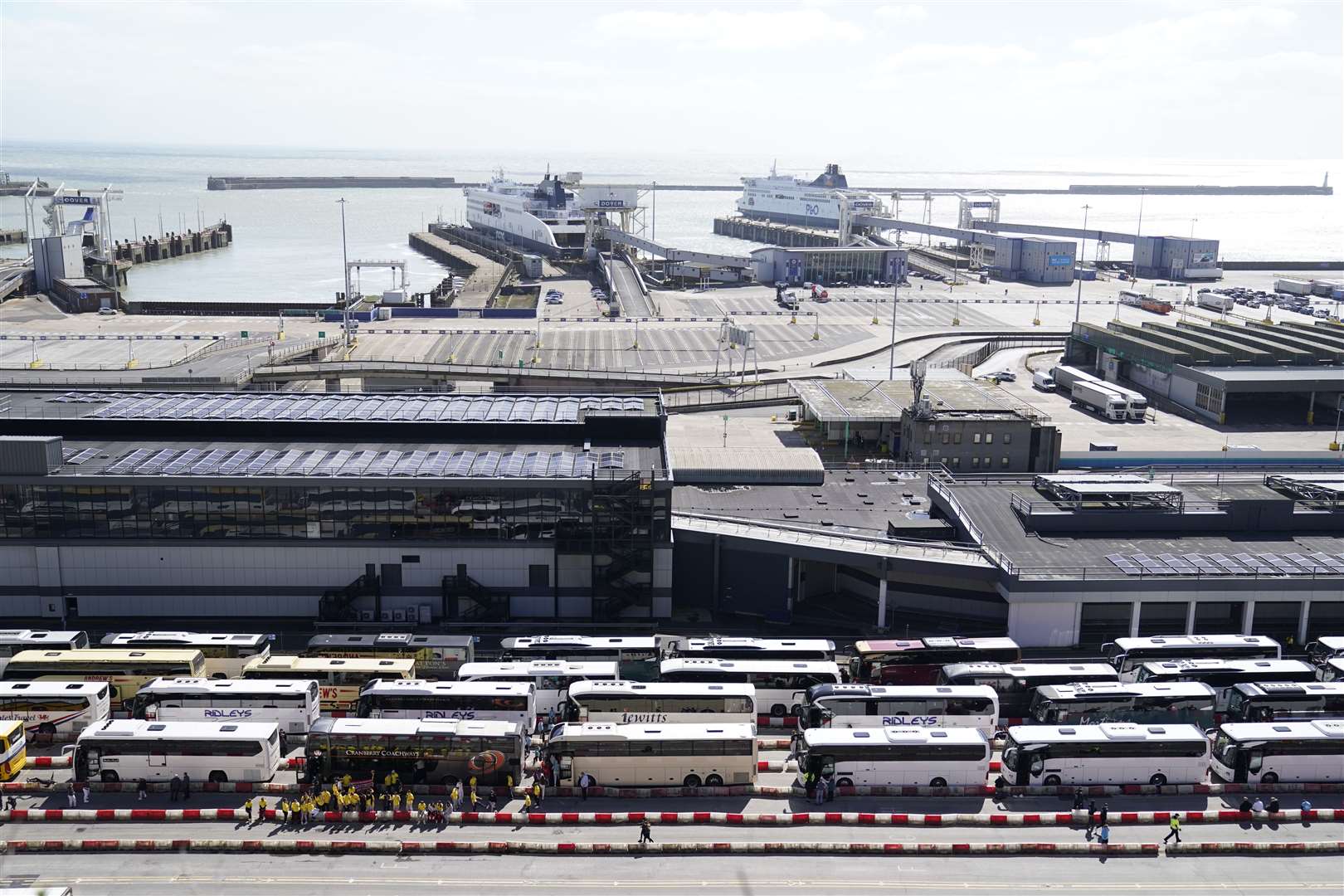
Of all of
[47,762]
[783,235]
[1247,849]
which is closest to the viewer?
[1247,849]

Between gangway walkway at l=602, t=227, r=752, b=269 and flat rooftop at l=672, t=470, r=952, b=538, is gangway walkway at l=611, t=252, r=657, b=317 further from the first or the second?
flat rooftop at l=672, t=470, r=952, b=538

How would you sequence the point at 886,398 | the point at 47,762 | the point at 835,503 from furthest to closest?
the point at 886,398, the point at 835,503, the point at 47,762

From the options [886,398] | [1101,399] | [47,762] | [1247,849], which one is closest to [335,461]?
[47,762]

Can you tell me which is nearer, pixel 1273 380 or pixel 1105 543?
pixel 1105 543

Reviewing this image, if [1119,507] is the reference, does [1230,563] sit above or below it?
below

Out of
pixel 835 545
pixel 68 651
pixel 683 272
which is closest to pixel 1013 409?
pixel 835 545

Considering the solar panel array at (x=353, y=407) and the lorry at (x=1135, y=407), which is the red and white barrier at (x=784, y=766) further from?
the lorry at (x=1135, y=407)

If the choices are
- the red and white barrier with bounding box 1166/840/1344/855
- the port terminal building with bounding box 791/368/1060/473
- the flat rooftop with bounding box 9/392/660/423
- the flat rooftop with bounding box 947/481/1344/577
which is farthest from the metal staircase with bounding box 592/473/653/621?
the port terminal building with bounding box 791/368/1060/473

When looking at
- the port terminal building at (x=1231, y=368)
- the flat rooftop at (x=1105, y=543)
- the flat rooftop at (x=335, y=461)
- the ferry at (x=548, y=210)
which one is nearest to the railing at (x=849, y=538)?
the flat rooftop at (x=1105, y=543)

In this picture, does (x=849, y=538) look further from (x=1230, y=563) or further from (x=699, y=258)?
(x=699, y=258)
